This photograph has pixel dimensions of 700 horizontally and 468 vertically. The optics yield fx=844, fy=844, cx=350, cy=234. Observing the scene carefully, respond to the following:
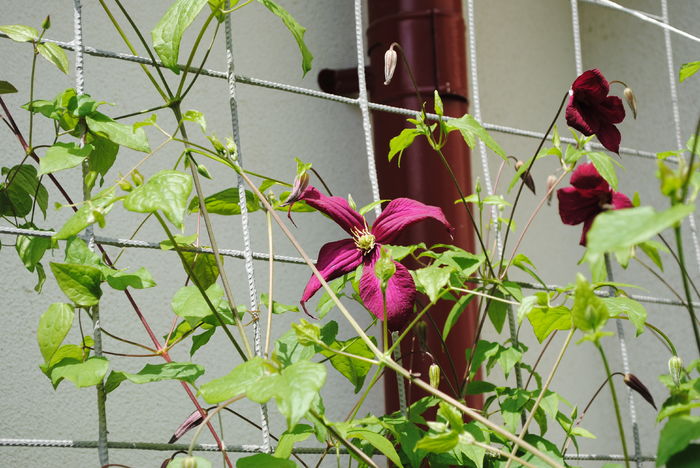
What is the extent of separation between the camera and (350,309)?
2002 mm

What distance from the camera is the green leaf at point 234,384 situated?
2.41ft

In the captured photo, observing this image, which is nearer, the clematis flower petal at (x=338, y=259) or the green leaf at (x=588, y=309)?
the green leaf at (x=588, y=309)

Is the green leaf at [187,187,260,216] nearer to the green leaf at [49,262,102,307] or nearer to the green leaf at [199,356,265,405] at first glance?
the green leaf at [49,262,102,307]

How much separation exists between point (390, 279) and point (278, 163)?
3.62ft

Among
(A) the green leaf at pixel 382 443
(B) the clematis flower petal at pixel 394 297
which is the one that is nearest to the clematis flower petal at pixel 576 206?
(B) the clematis flower petal at pixel 394 297

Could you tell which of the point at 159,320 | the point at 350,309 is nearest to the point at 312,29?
the point at 350,309

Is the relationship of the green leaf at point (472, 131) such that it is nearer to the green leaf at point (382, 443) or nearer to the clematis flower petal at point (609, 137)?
the clematis flower petal at point (609, 137)

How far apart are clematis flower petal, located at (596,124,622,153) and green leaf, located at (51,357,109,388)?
62cm

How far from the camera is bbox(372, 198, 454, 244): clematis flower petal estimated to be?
938 mm

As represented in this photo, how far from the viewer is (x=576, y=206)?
1004 mm

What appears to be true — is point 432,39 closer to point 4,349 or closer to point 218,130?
point 218,130

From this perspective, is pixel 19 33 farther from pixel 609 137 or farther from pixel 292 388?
pixel 609 137

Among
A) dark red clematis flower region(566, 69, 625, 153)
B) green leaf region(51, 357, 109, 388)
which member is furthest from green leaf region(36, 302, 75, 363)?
dark red clematis flower region(566, 69, 625, 153)

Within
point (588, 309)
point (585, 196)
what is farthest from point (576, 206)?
point (588, 309)
